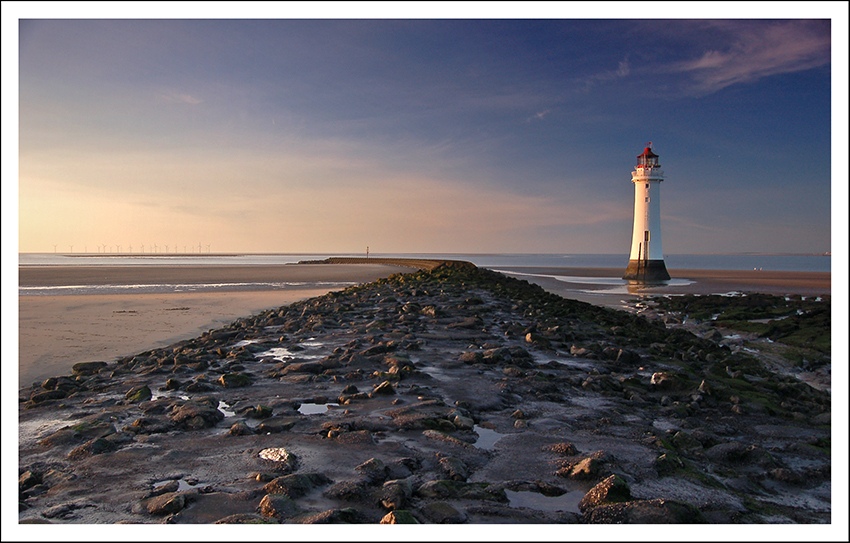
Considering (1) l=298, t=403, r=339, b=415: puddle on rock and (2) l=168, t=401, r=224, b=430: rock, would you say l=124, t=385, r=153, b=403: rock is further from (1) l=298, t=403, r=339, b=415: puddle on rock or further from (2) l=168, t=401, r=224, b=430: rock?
(1) l=298, t=403, r=339, b=415: puddle on rock

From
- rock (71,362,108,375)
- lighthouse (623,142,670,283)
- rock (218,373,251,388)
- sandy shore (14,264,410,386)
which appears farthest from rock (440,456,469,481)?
lighthouse (623,142,670,283)

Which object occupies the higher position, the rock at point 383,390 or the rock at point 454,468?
the rock at point 383,390

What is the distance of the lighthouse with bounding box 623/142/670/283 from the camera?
40281 mm

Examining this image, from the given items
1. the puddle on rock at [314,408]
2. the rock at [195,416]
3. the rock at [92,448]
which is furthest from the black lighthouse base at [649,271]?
the rock at [92,448]

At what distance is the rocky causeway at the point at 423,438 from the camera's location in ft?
12.5

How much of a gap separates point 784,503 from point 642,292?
3047 cm

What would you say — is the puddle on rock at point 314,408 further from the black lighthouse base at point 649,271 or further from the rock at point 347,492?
the black lighthouse base at point 649,271

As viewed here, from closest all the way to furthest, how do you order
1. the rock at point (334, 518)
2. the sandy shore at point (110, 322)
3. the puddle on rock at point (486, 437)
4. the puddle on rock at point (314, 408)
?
the rock at point (334, 518), the puddle on rock at point (486, 437), the puddle on rock at point (314, 408), the sandy shore at point (110, 322)

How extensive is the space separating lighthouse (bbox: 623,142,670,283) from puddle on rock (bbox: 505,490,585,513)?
3972 centimetres

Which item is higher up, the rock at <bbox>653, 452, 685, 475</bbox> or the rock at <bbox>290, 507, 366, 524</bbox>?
the rock at <bbox>290, 507, 366, 524</bbox>

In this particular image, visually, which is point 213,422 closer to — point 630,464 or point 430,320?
point 630,464

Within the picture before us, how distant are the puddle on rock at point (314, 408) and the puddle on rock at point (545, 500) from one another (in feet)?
9.05

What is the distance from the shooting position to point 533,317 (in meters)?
13.9

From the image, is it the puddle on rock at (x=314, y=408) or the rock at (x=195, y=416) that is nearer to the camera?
the rock at (x=195, y=416)
